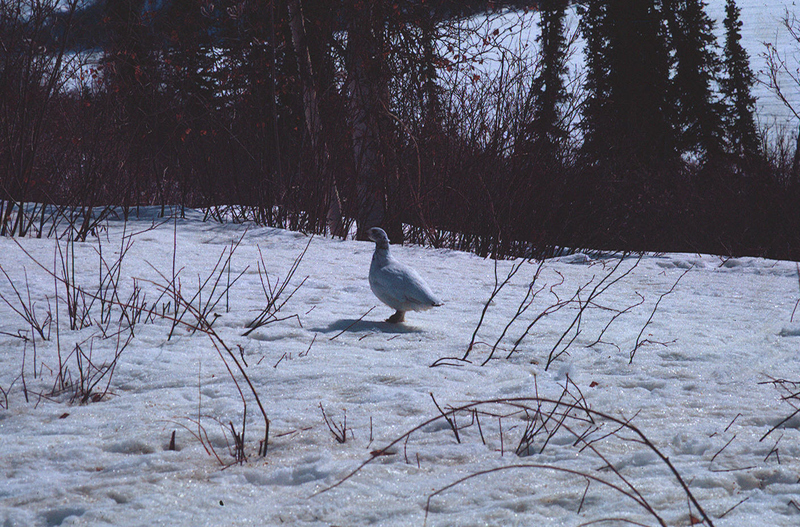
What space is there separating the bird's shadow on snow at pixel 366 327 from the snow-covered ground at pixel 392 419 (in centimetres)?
2

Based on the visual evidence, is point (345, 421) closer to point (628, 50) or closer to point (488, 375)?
point (488, 375)

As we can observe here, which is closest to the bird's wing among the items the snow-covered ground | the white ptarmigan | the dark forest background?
the white ptarmigan

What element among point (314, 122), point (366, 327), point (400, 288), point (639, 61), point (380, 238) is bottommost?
point (366, 327)

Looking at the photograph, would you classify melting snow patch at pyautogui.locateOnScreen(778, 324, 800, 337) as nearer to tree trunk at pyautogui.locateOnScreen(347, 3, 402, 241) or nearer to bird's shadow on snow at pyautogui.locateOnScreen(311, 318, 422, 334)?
bird's shadow on snow at pyautogui.locateOnScreen(311, 318, 422, 334)

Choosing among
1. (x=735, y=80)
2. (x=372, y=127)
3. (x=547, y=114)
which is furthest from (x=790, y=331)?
(x=735, y=80)

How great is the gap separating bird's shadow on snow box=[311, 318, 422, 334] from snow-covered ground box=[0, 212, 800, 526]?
0.06ft

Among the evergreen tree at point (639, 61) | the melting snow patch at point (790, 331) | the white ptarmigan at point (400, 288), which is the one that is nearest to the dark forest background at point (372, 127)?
the melting snow patch at point (790, 331)

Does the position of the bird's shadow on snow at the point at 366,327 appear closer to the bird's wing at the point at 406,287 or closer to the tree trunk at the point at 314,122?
the bird's wing at the point at 406,287

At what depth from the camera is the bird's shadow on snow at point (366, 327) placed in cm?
328

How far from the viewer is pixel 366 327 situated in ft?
11.1

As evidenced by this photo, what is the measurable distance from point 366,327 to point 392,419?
4.31ft

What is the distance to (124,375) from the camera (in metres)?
2.42

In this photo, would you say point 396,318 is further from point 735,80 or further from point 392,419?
point 735,80

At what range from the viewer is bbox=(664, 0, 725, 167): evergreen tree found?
23172 mm
